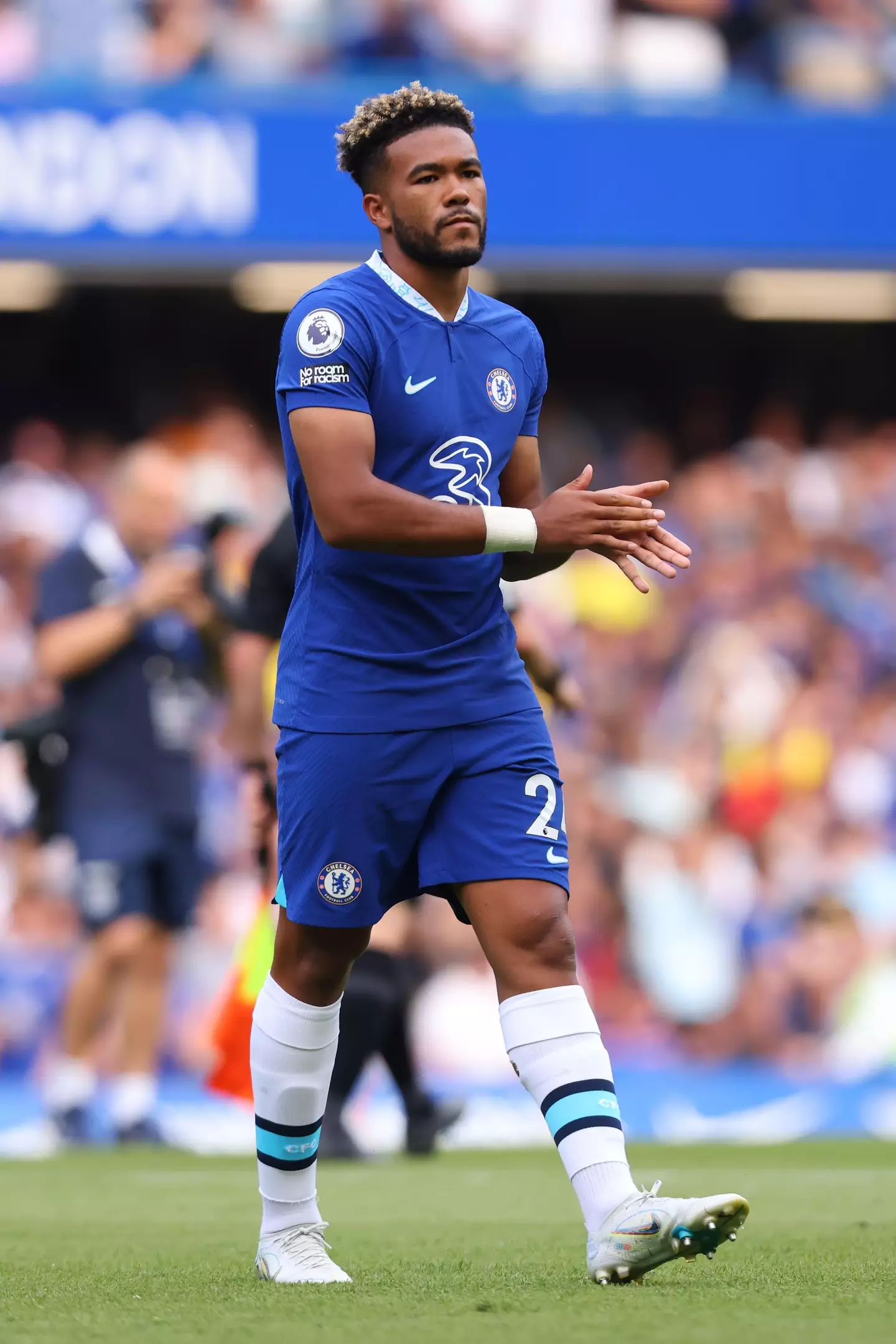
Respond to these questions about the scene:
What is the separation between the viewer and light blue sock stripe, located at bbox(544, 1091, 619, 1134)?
3834mm

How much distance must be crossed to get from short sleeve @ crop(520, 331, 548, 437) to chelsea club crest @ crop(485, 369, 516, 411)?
120 mm

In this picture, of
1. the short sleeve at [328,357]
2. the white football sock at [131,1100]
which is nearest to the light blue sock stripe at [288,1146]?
the short sleeve at [328,357]

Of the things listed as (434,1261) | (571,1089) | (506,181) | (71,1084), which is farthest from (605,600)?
(571,1089)

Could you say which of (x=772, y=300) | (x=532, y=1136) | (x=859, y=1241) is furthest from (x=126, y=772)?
(x=772, y=300)

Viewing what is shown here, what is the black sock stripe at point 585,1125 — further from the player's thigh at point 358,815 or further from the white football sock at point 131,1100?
the white football sock at point 131,1100

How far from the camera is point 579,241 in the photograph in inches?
502

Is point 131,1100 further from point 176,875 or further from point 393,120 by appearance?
point 393,120

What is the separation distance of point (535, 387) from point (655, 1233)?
1.60 meters

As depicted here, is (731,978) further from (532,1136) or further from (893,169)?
(893,169)

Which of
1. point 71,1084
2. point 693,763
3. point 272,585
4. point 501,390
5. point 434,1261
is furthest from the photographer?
point 693,763

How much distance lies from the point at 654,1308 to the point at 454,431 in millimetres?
1554

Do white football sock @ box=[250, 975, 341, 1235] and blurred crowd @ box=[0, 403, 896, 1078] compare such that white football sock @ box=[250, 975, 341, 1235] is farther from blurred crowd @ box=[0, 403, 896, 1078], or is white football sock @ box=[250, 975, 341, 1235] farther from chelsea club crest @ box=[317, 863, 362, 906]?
blurred crowd @ box=[0, 403, 896, 1078]

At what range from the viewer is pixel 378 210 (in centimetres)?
420

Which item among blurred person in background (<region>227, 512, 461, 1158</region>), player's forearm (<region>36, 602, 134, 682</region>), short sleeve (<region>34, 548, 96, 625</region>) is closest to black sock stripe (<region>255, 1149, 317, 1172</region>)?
A: blurred person in background (<region>227, 512, 461, 1158</region>)
